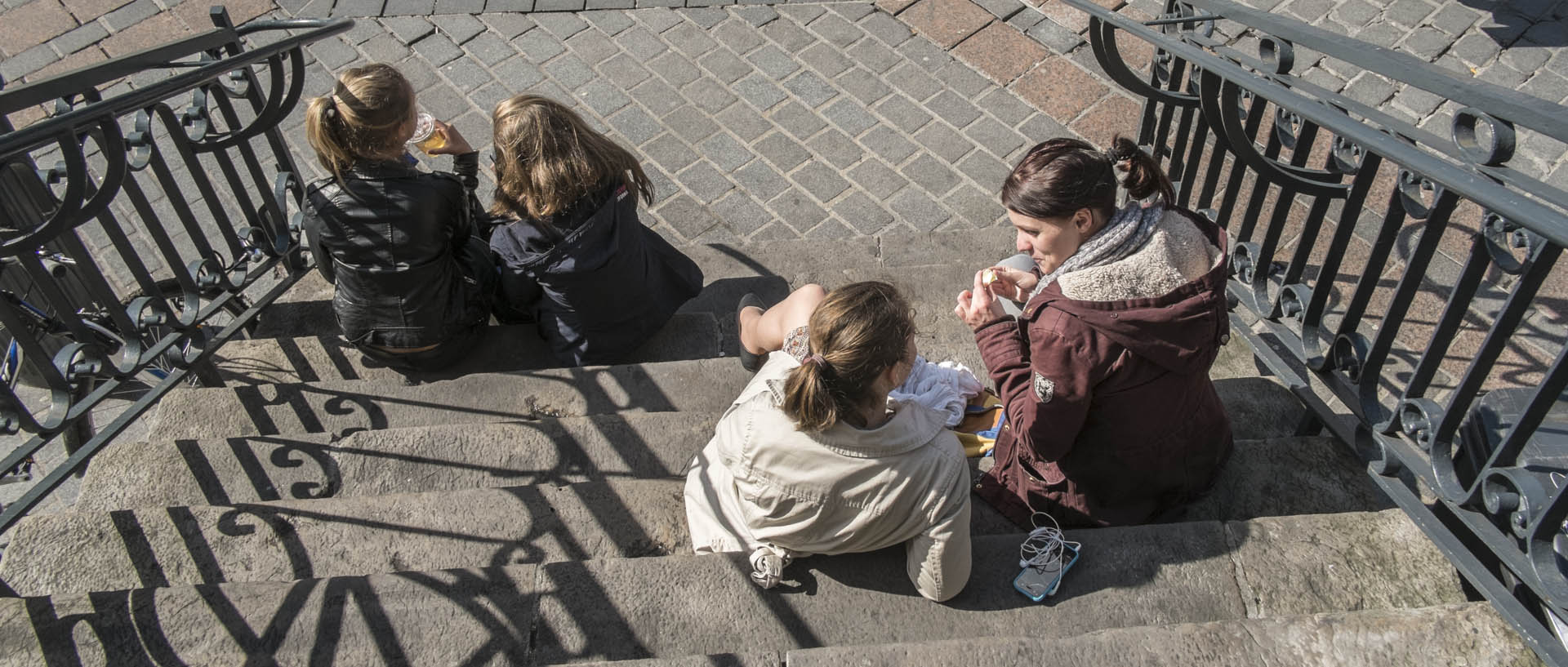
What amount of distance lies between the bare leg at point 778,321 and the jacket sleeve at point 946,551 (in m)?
0.82

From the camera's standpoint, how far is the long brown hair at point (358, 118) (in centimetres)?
319

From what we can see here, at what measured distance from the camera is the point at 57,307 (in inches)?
107

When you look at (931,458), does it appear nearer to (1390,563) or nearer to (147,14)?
(1390,563)

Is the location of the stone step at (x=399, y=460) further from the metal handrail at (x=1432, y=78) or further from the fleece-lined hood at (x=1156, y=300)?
the metal handrail at (x=1432, y=78)

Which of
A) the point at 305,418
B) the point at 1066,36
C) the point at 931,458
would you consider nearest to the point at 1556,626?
the point at 931,458

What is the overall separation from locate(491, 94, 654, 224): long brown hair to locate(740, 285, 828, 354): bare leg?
0.71m

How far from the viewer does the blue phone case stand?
2.36 meters

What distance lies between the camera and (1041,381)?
2.38 meters

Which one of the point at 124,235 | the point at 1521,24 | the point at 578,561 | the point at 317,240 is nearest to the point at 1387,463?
the point at 578,561

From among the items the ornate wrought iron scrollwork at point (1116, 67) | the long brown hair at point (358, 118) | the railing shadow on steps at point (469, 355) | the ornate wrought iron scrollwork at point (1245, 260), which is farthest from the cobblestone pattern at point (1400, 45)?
the long brown hair at point (358, 118)

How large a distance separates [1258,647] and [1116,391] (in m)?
0.63

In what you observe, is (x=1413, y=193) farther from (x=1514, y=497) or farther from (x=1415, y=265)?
(x=1514, y=497)

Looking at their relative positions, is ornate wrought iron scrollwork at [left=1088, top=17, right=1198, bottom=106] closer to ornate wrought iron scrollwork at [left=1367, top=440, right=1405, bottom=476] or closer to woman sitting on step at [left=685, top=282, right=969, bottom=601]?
ornate wrought iron scrollwork at [left=1367, top=440, right=1405, bottom=476]

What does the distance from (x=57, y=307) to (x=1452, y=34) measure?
20.9 ft
